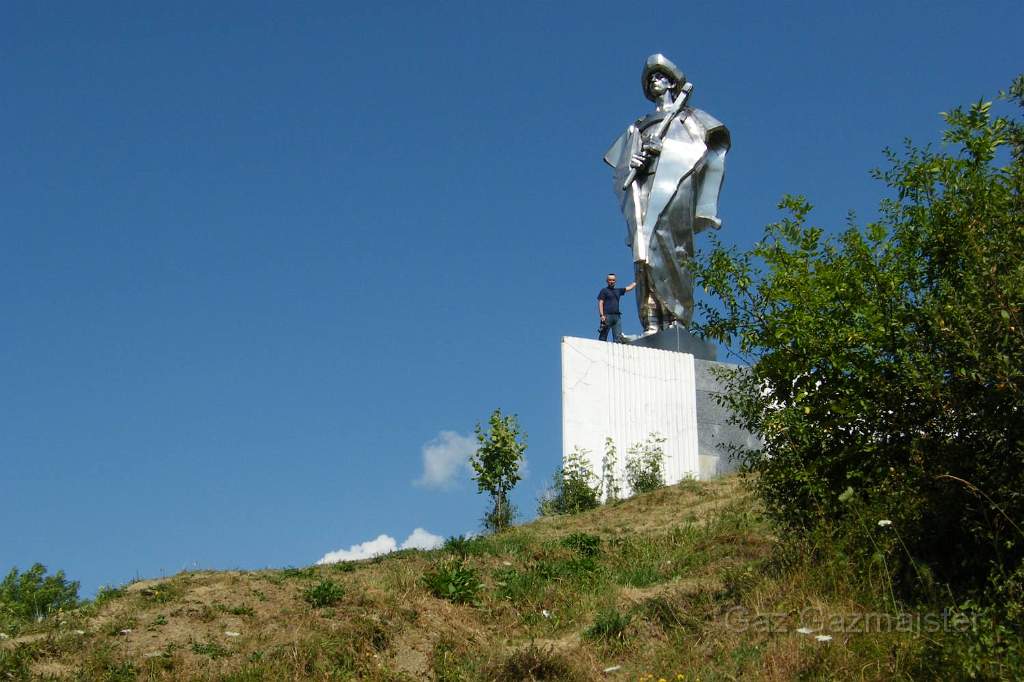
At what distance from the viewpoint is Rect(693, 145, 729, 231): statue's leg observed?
1766 cm

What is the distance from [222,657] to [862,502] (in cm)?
452

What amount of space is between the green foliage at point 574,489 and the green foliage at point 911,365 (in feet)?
19.0

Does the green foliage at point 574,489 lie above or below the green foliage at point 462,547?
above

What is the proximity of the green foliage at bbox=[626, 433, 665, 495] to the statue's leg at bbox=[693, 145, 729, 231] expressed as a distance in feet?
11.8

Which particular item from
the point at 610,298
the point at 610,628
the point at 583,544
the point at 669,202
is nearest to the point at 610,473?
the point at 610,298

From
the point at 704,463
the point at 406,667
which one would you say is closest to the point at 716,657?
the point at 406,667

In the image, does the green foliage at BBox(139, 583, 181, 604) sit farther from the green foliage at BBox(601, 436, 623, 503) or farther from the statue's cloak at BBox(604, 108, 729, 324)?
the statue's cloak at BBox(604, 108, 729, 324)

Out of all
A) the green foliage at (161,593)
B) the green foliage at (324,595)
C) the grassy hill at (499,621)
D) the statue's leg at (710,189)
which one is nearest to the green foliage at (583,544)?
the grassy hill at (499,621)

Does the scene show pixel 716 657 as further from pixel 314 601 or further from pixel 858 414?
pixel 314 601

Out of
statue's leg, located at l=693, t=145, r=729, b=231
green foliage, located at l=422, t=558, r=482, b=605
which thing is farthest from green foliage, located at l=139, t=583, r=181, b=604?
statue's leg, located at l=693, t=145, r=729, b=231

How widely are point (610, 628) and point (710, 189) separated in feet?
35.6

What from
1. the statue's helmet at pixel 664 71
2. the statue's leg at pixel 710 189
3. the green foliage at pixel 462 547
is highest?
the statue's helmet at pixel 664 71

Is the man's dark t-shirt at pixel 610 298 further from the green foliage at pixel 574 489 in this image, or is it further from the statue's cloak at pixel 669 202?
the green foliage at pixel 574 489

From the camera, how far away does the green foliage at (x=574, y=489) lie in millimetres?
14680
